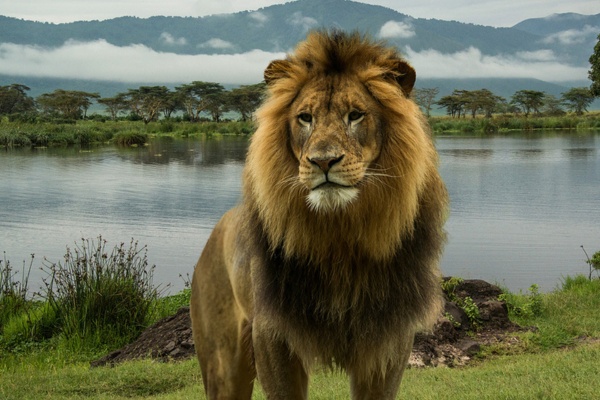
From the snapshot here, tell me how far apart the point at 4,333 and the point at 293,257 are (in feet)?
26.9

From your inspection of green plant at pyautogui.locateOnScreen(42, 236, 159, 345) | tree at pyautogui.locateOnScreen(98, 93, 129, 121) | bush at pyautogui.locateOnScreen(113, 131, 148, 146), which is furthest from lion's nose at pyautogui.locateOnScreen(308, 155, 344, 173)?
tree at pyautogui.locateOnScreen(98, 93, 129, 121)

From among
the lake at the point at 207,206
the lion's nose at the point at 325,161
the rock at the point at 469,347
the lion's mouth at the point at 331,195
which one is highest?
the lion's nose at the point at 325,161

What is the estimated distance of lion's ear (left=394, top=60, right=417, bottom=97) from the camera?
3576 mm

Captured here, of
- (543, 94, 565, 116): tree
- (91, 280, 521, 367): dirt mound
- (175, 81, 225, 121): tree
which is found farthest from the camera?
(543, 94, 565, 116): tree

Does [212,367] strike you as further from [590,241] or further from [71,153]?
[71,153]

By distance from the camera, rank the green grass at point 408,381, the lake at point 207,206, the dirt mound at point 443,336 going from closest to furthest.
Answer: the green grass at point 408,381 < the dirt mound at point 443,336 < the lake at point 207,206

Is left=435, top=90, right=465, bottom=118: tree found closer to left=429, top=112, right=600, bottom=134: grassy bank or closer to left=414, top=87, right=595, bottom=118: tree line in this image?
left=414, top=87, right=595, bottom=118: tree line

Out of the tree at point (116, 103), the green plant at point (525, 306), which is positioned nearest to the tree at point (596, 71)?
the green plant at point (525, 306)

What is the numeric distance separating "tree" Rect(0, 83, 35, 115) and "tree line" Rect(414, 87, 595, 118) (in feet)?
188

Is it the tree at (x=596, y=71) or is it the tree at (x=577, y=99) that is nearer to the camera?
the tree at (x=596, y=71)

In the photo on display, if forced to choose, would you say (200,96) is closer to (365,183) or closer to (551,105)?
(551,105)

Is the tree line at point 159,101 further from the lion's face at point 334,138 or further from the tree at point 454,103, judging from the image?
the lion's face at point 334,138

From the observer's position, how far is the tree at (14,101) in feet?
348

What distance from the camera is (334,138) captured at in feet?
10.4
